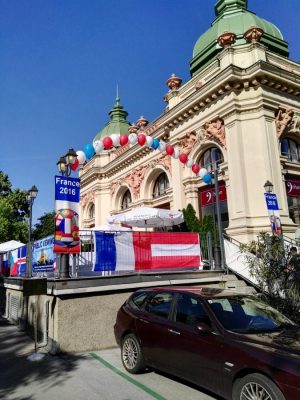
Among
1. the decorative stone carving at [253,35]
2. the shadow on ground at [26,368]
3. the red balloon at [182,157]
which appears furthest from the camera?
the decorative stone carving at [253,35]

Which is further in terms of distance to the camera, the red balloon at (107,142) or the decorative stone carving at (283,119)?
the decorative stone carving at (283,119)

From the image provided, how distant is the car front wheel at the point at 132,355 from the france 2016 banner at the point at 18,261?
791 centimetres

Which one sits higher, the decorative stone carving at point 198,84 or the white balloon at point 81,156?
the decorative stone carving at point 198,84

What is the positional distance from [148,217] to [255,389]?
12036 mm

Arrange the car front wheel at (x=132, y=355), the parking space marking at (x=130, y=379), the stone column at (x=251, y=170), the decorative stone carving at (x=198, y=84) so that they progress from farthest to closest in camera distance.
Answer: the decorative stone carving at (x=198, y=84) < the stone column at (x=251, y=170) < the car front wheel at (x=132, y=355) < the parking space marking at (x=130, y=379)

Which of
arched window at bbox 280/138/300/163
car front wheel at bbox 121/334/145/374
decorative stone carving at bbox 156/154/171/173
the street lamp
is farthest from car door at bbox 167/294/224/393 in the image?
decorative stone carving at bbox 156/154/171/173

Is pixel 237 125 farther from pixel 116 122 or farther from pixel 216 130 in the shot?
pixel 116 122

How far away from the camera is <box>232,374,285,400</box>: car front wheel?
413cm

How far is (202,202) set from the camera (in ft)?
72.7

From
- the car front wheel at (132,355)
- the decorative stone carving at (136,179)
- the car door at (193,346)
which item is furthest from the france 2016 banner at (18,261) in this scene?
the decorative stone carving at (136,179)

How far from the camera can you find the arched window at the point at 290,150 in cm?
2080

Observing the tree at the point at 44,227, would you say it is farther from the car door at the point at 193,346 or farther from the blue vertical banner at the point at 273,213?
the car door at the point at 193,346

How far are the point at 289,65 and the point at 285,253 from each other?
1584 centimetres

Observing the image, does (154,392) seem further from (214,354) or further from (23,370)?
(23,370)
